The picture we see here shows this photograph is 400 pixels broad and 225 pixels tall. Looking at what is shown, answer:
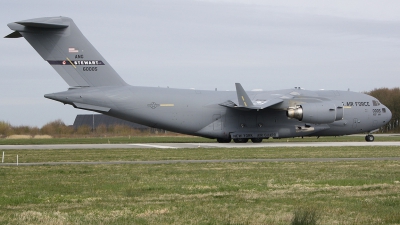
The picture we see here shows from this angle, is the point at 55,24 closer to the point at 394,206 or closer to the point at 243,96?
the point at 243,96

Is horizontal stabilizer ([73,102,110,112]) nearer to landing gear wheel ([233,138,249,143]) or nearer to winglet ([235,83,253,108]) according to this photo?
winglet ([235,83,253,108])

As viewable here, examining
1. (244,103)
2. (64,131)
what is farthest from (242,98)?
(64,131)

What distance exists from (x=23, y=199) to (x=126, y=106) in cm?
2544

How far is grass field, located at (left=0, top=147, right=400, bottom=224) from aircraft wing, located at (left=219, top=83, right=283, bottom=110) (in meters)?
16.7

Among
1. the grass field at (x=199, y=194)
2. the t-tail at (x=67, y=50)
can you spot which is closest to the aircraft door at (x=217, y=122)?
the t-tail at (x=67, y=50)

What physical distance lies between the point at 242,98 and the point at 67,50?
1190 centimetres

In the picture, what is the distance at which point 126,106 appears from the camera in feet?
125

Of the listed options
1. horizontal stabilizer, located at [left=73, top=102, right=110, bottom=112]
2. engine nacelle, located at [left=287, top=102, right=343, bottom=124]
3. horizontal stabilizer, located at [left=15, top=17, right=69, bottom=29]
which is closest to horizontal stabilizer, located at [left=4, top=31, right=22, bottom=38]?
horizontal stabilizer, located at [left=15, top=17, right=69, bottom=29]

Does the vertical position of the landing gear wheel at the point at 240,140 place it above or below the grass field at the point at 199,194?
above

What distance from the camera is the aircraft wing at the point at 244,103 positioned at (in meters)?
37.9

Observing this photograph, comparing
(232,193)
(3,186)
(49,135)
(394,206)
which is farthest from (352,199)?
(49,135)

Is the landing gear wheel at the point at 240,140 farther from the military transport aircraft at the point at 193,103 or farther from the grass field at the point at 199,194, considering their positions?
the grass field at the point at 199,194

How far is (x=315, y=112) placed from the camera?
39.3 metres

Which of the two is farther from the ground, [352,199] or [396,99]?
[396,99]
